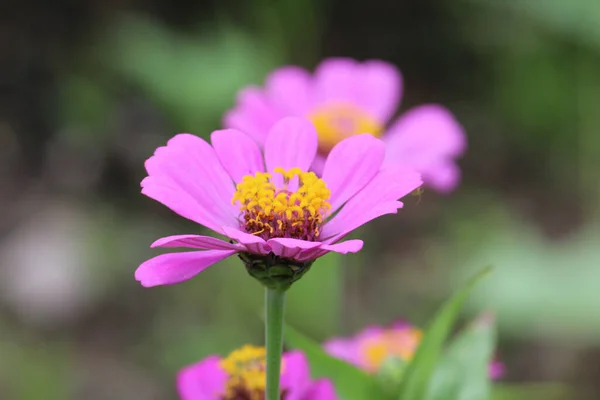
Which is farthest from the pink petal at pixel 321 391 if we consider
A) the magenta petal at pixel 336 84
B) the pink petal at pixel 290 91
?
the magenta petal at pixel 336 84

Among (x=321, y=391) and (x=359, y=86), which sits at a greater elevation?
(x=359, y=86)

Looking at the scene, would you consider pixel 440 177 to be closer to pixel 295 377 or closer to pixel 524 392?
pixel 524 392

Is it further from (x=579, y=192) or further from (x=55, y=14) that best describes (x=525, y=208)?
(x=55, y=14)

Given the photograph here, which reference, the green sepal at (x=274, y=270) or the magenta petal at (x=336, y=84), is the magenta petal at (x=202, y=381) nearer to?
the green sepal at (x=274, y=270)

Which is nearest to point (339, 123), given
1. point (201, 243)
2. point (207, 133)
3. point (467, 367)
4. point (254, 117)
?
point (254, 117)

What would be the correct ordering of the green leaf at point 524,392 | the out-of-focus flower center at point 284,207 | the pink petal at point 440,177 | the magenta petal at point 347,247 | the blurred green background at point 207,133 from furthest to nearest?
the blurred green background at point 207,133 → the pink petal at point 440,177 → the green leaf at point 524,392 → the out-of-focus flower center at point 284,207 → the magenta petal at point 347,247

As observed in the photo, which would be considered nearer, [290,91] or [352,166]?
[352,166]
